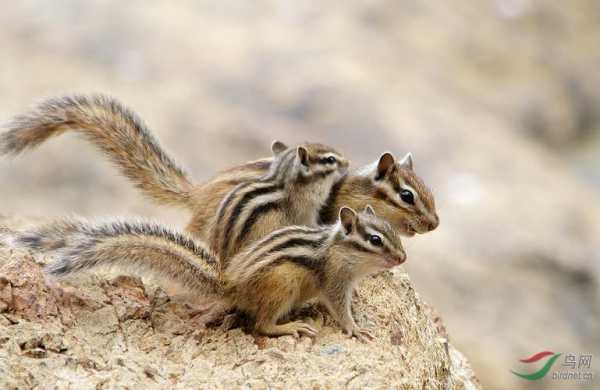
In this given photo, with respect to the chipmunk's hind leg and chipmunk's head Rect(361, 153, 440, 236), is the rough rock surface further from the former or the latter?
chipmunk's head Rect(361, 153, 440, 236)

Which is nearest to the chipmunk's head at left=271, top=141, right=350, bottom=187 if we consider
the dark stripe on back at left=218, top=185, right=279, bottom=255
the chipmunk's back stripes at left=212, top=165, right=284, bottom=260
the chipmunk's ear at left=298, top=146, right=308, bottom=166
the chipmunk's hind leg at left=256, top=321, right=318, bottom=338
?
the chipmunk's ear at left=298, top=146, right=308, bottom=166

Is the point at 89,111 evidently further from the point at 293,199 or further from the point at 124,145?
the point at 293,199

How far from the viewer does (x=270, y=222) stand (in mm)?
4988

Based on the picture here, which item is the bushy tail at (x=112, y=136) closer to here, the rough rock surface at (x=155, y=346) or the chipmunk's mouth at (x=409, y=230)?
the rough rock surface at (x=155, y=346)

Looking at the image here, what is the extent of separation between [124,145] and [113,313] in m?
1.21

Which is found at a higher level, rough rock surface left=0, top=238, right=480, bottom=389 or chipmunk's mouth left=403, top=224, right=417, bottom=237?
chipmunk's mouth left=403, top=224, right=417, bottom=237

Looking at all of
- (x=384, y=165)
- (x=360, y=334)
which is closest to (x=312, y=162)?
(x=384, y=165)

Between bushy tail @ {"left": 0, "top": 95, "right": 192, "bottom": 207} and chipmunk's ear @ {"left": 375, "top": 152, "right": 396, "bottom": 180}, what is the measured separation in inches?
44.3

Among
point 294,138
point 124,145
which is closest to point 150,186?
point 124,145

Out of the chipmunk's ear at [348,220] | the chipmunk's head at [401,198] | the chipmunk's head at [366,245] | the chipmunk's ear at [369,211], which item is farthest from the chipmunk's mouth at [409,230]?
the chipmunk's ear at [348,220]

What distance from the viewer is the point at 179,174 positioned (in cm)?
559

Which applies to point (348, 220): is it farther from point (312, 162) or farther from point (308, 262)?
point (312, 162)

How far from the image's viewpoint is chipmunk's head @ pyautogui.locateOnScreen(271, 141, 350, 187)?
5227 mm

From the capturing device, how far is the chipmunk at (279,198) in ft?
16.1
